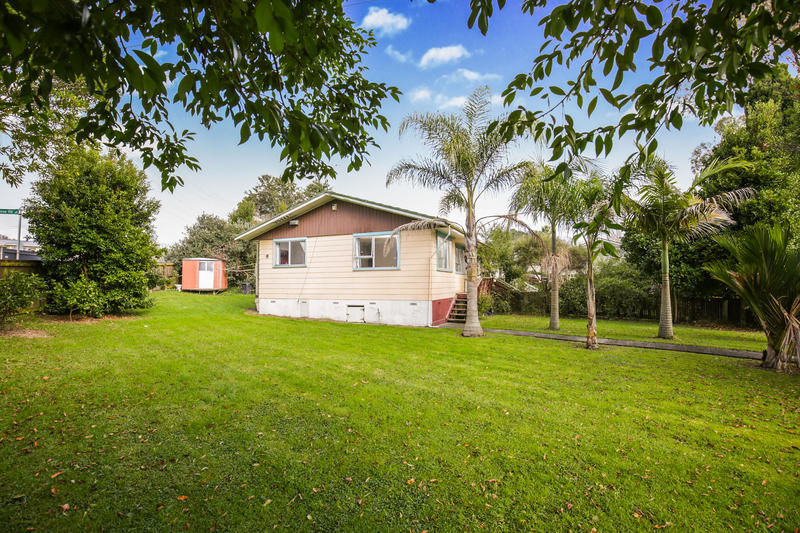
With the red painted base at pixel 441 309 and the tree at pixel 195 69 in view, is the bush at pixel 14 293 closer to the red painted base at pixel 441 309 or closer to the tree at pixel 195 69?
the tree at pixel 195 69

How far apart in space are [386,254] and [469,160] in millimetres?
4787

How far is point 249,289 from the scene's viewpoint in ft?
81.7

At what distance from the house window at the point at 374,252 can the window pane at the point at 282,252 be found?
3.79 meters

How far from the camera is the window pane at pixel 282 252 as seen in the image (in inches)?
578

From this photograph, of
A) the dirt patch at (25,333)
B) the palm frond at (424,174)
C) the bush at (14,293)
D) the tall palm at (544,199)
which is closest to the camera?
the dirt patch at (25,333)

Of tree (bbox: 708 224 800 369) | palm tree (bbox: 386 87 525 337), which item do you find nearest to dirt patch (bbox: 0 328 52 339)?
palm tree (bbox: 386 87 525 337)

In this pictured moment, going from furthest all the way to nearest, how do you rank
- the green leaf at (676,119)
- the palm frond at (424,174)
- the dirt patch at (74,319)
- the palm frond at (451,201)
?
1. the palm frond at (451,201)
2. the palm frond at (424,174)
3. the dirt patch at (74,319)
4. the green leaf at (676,119)

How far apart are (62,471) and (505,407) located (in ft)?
14.0

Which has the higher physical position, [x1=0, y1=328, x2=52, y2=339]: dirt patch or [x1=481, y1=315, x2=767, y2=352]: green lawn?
[x1=0, y1=328, x2=52, y2=339]: dirt patch

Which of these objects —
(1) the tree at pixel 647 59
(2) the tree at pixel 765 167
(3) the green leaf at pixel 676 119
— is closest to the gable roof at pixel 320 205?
(1) the tree at pixel 647 59

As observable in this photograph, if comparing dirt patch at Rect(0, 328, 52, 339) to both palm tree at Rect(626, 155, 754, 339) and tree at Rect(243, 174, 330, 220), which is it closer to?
palm tree at Rect(626, 155, 754, 339)

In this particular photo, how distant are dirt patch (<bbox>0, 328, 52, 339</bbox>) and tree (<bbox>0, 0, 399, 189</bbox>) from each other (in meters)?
6.83

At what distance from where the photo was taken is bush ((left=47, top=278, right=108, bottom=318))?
9.83m

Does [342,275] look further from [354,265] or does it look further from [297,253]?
[297,253]
